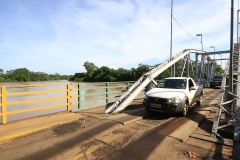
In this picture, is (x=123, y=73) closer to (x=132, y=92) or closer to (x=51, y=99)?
(x=132, y=92)

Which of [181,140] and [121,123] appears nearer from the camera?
[181,140]

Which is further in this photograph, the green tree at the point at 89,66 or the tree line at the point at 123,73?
the green tree at the point at 89,66

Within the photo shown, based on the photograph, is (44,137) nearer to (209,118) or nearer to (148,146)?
(148,146)

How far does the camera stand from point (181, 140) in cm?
438

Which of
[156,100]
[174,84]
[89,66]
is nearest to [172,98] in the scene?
[156,100]

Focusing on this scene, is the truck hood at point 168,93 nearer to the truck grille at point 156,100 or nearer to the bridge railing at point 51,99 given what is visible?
the truck grille at point 156,100

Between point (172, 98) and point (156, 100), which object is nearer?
point (172, 98)

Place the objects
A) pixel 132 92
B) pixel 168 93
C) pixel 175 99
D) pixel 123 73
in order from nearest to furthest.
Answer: pixel 175 99, pixel 168 93, pixel 132 92, pixel 123 73

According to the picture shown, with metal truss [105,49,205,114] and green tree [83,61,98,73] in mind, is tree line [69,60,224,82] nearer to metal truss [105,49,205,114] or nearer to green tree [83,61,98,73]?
green tree [83,61,98,73]

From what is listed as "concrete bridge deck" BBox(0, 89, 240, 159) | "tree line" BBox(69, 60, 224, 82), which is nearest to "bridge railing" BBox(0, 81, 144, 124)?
"concrete bridge deck" BBox(0, 89, 240, 159)

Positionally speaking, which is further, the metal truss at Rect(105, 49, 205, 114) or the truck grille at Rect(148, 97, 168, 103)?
the metal truss at Rect(105, 49, 205, 114)

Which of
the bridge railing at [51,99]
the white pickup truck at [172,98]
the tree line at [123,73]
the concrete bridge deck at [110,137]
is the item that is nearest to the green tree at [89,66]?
the tree line at [123,73]

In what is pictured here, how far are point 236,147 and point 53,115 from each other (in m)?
6.24

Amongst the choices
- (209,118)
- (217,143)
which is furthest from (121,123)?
(209,118)
